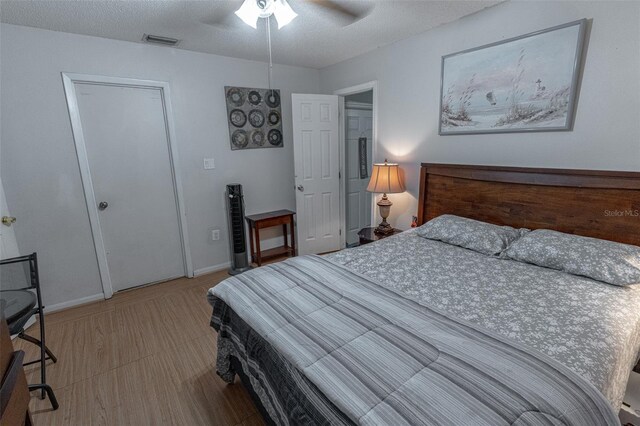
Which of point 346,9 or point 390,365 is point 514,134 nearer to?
point 346,9

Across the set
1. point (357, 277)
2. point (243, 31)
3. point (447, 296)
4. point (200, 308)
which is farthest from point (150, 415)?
point (243, 31)

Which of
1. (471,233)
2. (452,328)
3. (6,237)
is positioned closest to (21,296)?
(6,237)

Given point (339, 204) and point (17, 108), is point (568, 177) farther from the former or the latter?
point (17, 108)

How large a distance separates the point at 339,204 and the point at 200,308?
2.12 m

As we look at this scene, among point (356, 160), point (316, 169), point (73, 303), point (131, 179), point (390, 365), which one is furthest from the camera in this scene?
point (356, 160)

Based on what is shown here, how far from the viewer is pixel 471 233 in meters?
2.22

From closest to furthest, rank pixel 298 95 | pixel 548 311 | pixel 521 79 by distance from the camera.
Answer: pixel 548 311, pixel 521 79, pixel 298 95

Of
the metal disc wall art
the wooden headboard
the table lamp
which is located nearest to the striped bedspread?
the wooden headboard

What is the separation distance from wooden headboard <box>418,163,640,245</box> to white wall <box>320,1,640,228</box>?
0.31 feet

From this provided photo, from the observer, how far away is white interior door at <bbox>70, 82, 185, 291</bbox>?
2.79 meters

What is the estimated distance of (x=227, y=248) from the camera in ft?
12.0

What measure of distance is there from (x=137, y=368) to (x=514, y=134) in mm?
3112

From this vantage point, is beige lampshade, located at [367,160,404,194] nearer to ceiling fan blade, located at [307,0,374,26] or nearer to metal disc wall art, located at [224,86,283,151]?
ceiling fan blade, located at [307,0,374,26]

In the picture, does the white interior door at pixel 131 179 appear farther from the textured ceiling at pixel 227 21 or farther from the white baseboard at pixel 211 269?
the textured ceiling at pixel 227 21
